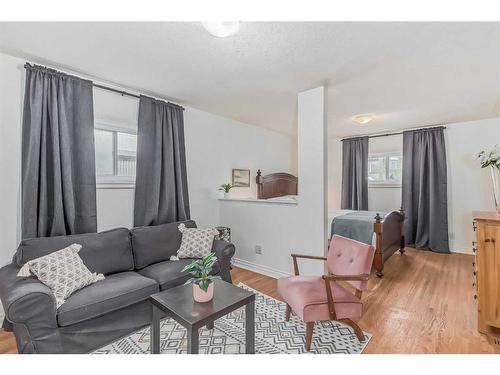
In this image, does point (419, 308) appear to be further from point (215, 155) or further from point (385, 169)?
point (385, 169)

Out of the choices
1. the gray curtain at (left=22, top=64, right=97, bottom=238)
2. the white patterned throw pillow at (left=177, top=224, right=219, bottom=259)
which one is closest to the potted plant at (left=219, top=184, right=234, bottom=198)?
the white patterned throw pillow at (left=177, top=224, right=219, bottom=259)

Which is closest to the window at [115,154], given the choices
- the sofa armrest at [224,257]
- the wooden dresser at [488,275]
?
the sofa armrest at [224,257]

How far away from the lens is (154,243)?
2.76 m

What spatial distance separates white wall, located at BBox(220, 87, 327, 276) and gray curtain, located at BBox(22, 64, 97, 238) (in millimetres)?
2036

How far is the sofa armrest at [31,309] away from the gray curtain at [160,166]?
143 cm

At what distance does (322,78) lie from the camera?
9.04 feet

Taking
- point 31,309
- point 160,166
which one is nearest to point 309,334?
point 31,309

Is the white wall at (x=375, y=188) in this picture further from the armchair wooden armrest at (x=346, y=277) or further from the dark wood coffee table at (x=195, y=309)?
the dark wood coffee table at (x=195, y=309)

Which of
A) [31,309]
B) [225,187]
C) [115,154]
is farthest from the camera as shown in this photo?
[225,187]

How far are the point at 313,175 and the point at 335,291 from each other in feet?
4.50

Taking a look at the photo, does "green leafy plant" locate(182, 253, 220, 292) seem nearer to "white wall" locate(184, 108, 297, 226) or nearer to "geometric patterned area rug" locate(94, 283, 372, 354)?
"geometric patterned area rug" locate(94, 283, 372, 354)

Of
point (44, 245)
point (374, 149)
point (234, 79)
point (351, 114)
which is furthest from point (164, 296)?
point (374, 149)

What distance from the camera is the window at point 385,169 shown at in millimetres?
5164

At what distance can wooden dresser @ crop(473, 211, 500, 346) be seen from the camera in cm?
202
